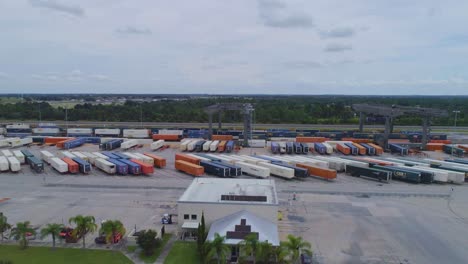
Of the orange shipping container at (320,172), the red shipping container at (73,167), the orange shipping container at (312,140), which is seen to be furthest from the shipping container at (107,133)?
the orange shipping container at (320,172)

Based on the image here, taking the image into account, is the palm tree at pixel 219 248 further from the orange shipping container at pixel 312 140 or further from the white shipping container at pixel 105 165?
the orange shipping container at pixel 312 140

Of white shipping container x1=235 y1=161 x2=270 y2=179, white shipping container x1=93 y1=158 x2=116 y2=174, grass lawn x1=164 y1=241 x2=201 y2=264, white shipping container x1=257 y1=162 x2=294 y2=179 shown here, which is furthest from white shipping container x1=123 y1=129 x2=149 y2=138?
grass lawn x1=164 y1=241 x2=201 y2=264

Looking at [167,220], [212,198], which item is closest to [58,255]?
[167,220]

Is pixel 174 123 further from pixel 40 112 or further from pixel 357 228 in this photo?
pixel 357 228

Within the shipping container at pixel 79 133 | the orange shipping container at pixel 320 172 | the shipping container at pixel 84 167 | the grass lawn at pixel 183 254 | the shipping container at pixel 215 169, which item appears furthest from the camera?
the shipping container at pixel 79 133

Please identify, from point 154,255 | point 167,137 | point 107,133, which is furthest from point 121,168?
point 107,133

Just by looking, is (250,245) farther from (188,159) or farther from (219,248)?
(188,159)
